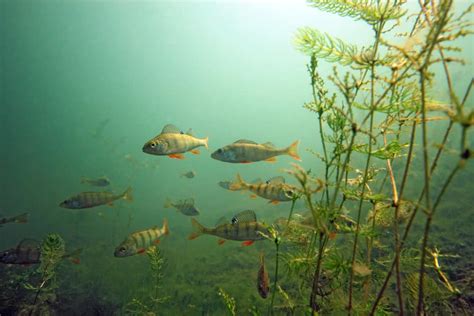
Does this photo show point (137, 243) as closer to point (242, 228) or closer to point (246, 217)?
point (242, 228)

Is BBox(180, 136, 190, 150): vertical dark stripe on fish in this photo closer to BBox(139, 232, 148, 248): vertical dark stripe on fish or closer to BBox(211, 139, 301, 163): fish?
BBox(211, 139, 301, 163): fish

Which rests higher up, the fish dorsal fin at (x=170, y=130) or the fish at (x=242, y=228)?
the fish dorsal fin at (x=170, y=130)

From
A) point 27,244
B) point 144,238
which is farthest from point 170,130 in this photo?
point 27,244

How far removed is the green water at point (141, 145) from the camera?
9312 mm

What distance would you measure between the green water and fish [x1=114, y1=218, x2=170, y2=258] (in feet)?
10.1

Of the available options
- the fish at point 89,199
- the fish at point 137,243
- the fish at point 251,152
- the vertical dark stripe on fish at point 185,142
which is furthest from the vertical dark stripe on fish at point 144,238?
the fish at point 251,152

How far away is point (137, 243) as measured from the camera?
5422mm

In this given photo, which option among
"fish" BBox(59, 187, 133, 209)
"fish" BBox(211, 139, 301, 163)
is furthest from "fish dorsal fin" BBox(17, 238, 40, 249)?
"fish" BBox(211, 139, 301, 163)

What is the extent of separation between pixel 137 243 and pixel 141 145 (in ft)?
335

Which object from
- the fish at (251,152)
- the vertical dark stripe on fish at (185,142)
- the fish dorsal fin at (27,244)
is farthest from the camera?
the fish dorsal fin at (27,244)

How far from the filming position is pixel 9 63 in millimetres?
107188

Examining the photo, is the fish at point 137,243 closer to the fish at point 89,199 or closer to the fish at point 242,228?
the fish at point 89,199

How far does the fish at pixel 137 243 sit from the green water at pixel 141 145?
3.06 metres

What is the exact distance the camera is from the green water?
931 cm
